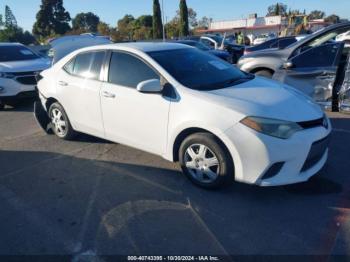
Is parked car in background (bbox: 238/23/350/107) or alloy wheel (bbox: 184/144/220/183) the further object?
parked car in background (bbox: 238/23/350/107)

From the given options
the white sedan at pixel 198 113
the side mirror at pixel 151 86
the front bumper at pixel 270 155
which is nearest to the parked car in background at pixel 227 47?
the white sedan at pixel 198 113

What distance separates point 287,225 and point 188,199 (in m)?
1.03

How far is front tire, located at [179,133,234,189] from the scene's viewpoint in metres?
3.47

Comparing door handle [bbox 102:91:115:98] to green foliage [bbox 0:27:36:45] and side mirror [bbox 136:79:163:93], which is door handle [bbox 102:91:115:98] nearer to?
side mirror [bbox 136:79:163:93]

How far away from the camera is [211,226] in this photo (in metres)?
3.13

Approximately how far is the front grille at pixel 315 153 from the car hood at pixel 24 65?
732 cm

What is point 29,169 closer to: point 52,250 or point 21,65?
point 52,250

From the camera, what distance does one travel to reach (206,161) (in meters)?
3.63

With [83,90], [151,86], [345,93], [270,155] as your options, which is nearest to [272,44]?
[345,93]

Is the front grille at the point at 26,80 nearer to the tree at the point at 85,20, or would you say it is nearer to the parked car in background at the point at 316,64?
the parked car in background at the point at 316,64

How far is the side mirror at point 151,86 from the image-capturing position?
12.5 feet

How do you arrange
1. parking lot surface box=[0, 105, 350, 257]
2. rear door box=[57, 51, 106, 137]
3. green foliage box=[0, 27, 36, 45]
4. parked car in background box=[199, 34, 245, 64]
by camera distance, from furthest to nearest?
green foliage box=[0, 27, 36, 45]
parked car in background box=[199, 34, 245, 64]
rear door box=[57, 51, 106, 137]
parking lot surface box=[0, 105, 350, 257]

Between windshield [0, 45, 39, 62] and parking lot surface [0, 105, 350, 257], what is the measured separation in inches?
211

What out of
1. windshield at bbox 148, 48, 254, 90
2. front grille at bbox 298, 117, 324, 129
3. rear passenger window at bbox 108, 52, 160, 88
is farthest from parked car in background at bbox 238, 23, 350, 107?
rear passenger window at bbox 108, 52, 160, 88
